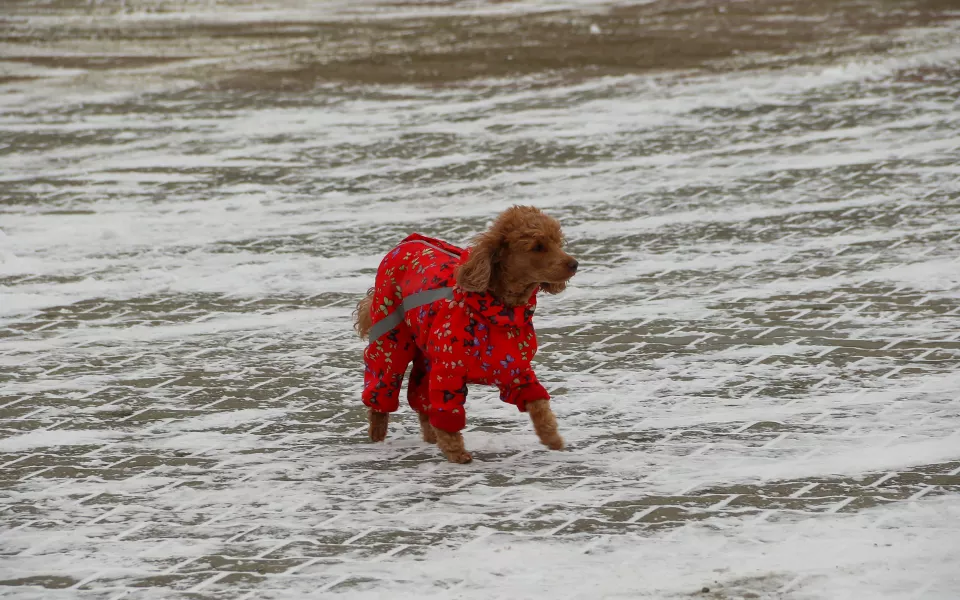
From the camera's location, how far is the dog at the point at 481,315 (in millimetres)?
5281

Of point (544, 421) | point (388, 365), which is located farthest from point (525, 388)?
point (388, 365)

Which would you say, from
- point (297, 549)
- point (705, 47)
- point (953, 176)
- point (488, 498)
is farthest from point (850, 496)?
point (705, 47)

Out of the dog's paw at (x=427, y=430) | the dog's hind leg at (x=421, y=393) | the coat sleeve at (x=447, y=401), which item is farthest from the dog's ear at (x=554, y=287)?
the dog's paw at (x=427, y=430)

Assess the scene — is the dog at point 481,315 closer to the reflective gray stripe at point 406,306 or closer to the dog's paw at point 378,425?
the reflective gray stripe at point 406,306

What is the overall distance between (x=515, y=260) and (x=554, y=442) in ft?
2.58

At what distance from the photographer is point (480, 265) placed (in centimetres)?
524

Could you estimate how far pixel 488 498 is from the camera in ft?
16.9

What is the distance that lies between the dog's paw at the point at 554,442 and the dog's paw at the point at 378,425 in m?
0.74

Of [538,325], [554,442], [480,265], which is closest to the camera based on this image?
[480,265]

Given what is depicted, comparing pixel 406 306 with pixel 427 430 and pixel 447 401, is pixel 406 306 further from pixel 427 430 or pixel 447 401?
pixel 427 430

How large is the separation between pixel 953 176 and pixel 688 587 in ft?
23.8

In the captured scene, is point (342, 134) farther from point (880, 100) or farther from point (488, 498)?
point (488, 498)

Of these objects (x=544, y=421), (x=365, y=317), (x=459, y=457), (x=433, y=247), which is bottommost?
(x=459, y=457)

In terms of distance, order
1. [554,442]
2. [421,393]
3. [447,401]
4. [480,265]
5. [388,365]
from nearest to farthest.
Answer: [480,265]
[447,401]
[554,442]
[388,365]
[421,393]
